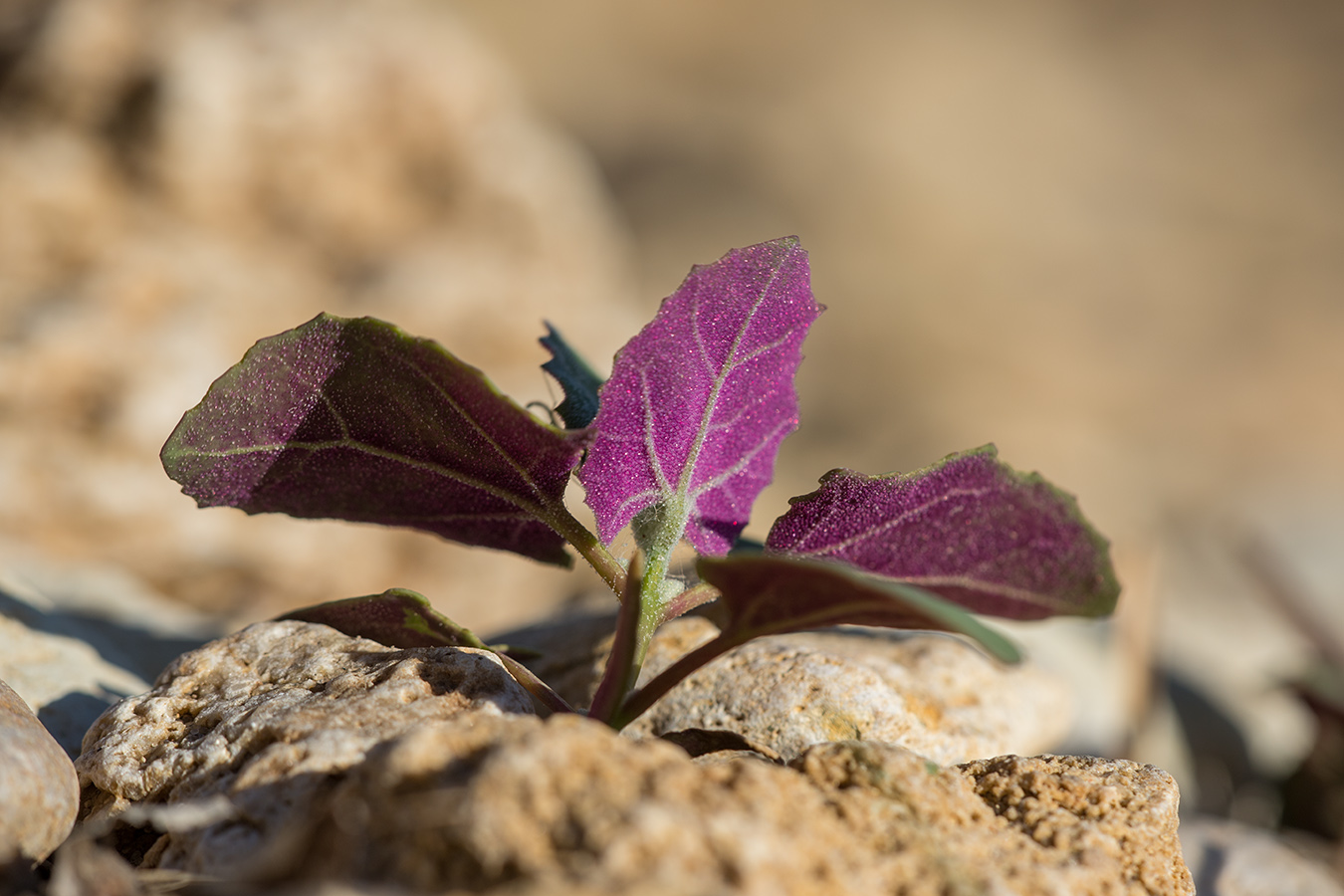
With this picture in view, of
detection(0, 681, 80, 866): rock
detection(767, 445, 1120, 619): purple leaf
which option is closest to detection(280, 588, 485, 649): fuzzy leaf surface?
detection(0, 681, 80, 866): rock

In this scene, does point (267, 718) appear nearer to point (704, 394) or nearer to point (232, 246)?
point (704, 394)

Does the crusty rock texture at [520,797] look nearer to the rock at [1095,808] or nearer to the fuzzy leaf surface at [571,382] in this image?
the rock at [1095,808]

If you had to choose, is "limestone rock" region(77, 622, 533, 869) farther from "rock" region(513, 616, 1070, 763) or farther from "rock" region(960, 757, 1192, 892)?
"rock" region(960, 757, 1192, 892)

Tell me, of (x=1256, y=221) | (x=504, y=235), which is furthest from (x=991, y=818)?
(x=1256, y=221)

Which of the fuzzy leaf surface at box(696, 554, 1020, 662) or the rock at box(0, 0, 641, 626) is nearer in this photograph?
the fuzzy leaf surface at box(696, 554, 1020, 662)

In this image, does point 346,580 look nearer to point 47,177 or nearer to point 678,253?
point 47,177
